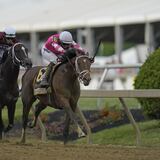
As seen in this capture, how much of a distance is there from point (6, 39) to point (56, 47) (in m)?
1.19

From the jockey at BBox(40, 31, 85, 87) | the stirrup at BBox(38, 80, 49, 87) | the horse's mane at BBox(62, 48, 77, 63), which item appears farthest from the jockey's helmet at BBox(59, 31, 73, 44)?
the stirrup at BBox(38, 80, 49, 87)

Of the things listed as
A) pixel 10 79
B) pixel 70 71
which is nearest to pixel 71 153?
pixel 70 71

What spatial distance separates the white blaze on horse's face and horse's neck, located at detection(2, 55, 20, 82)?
1.47 m

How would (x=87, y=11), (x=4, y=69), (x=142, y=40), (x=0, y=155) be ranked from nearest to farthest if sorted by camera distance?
(x=0, y=155), (x=4, y=69), (x=87, y=11), (x=142, y=40)

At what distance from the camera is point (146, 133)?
11961mm

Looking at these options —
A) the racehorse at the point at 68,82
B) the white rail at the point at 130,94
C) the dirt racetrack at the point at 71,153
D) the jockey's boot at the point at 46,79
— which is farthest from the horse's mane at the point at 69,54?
the dirt racetrack at the point at 71,153

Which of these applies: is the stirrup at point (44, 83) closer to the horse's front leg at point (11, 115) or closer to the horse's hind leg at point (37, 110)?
the horse's hind leg at point (37, 110)

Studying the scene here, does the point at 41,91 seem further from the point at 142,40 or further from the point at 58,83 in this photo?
the point at 142,40

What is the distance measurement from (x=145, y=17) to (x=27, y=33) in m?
9.76

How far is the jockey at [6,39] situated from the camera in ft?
39.3

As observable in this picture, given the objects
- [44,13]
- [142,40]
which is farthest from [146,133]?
[142,40]

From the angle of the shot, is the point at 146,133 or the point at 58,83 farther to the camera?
the point at 146,133

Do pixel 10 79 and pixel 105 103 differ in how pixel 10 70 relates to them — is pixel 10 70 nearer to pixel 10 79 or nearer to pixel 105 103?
pixel 10 79

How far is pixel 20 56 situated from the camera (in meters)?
11.5
